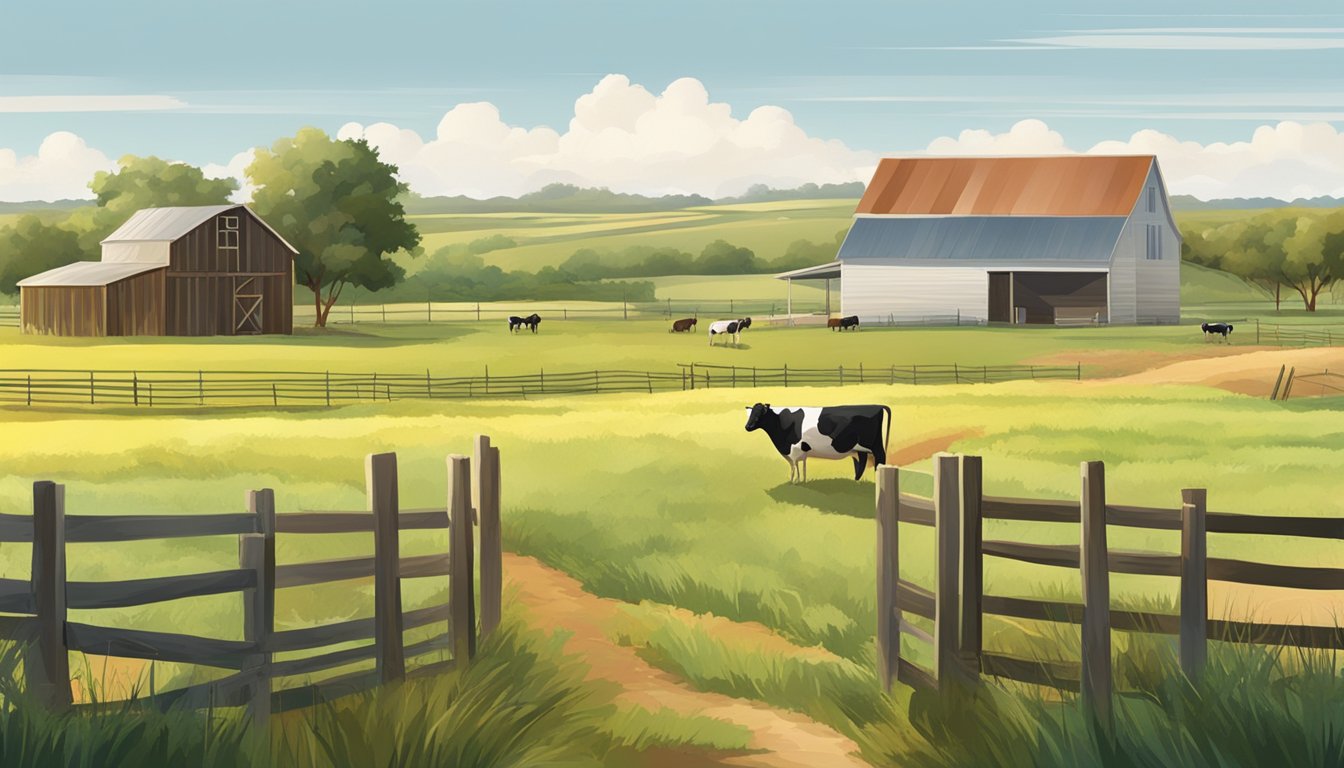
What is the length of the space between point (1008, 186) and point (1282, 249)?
154 feet

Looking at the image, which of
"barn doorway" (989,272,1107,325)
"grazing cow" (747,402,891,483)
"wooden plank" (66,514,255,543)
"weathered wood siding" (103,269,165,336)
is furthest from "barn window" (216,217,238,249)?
"wooden plank" (66,514,255,543)

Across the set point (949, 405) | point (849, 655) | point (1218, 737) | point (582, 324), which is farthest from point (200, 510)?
point (582, 324)

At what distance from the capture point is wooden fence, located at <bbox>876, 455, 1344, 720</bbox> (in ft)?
33.3

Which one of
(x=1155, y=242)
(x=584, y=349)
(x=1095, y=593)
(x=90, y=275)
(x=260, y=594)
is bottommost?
(x=1095, y=593)

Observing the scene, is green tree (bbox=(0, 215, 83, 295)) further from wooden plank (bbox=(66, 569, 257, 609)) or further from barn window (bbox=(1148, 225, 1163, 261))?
wooden plank (bbox=(66, 569, 257, 609))

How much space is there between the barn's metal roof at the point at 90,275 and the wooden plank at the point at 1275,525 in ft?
234

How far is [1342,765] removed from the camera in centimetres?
859

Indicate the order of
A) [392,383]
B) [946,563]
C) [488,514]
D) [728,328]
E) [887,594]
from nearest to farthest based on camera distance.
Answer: [946,563] < [887,594] < [488,514] < [392,383] < [728,328]

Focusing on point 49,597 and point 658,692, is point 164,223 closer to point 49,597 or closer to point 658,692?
point 658,692

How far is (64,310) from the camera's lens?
77625 mm

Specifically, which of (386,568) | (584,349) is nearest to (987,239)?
(584,349)

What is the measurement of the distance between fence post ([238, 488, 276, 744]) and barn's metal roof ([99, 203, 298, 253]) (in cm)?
6970

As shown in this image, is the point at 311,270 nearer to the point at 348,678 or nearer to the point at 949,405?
the point at 949,405

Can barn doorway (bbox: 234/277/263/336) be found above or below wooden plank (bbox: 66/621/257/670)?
above
